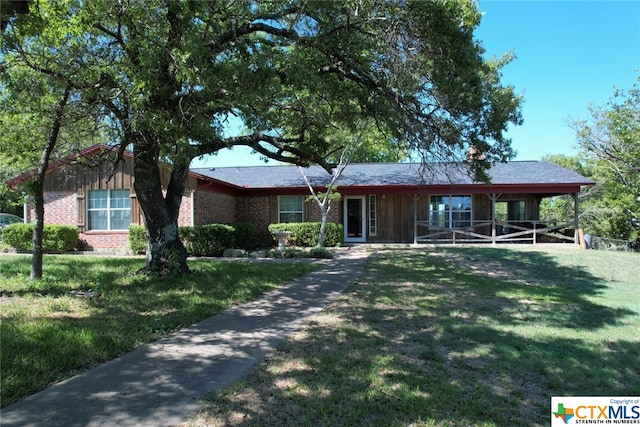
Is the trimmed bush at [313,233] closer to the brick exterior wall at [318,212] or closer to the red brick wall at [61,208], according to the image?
the brick exterior wall at [318,212]

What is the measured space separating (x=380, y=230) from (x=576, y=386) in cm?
1657

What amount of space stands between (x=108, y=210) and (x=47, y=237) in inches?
93.0

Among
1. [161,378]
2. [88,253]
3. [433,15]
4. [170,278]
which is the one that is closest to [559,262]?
[433,15]

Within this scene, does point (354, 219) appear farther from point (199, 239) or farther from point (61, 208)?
point (61, 208)

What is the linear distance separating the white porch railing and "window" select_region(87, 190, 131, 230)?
1274 centimetres

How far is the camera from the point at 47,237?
16422 mm

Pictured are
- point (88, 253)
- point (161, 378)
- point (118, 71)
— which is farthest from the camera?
point (88, 253)

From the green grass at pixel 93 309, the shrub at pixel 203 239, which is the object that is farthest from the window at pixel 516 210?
the shrub at pixel 203 239

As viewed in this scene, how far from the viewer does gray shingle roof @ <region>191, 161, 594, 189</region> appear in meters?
19.2

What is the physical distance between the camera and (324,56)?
30.7 ft

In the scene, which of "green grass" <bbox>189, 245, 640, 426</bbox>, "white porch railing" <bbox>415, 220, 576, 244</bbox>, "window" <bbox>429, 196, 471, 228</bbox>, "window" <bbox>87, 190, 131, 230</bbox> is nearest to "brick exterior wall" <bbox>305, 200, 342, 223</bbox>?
"white porch railing" <bbox>415, 220, 576, 244</bbox>

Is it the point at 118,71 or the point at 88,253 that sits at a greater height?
the point at 118,71

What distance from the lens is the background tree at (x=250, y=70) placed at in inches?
280

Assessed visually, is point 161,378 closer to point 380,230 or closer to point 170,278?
point 170,278
